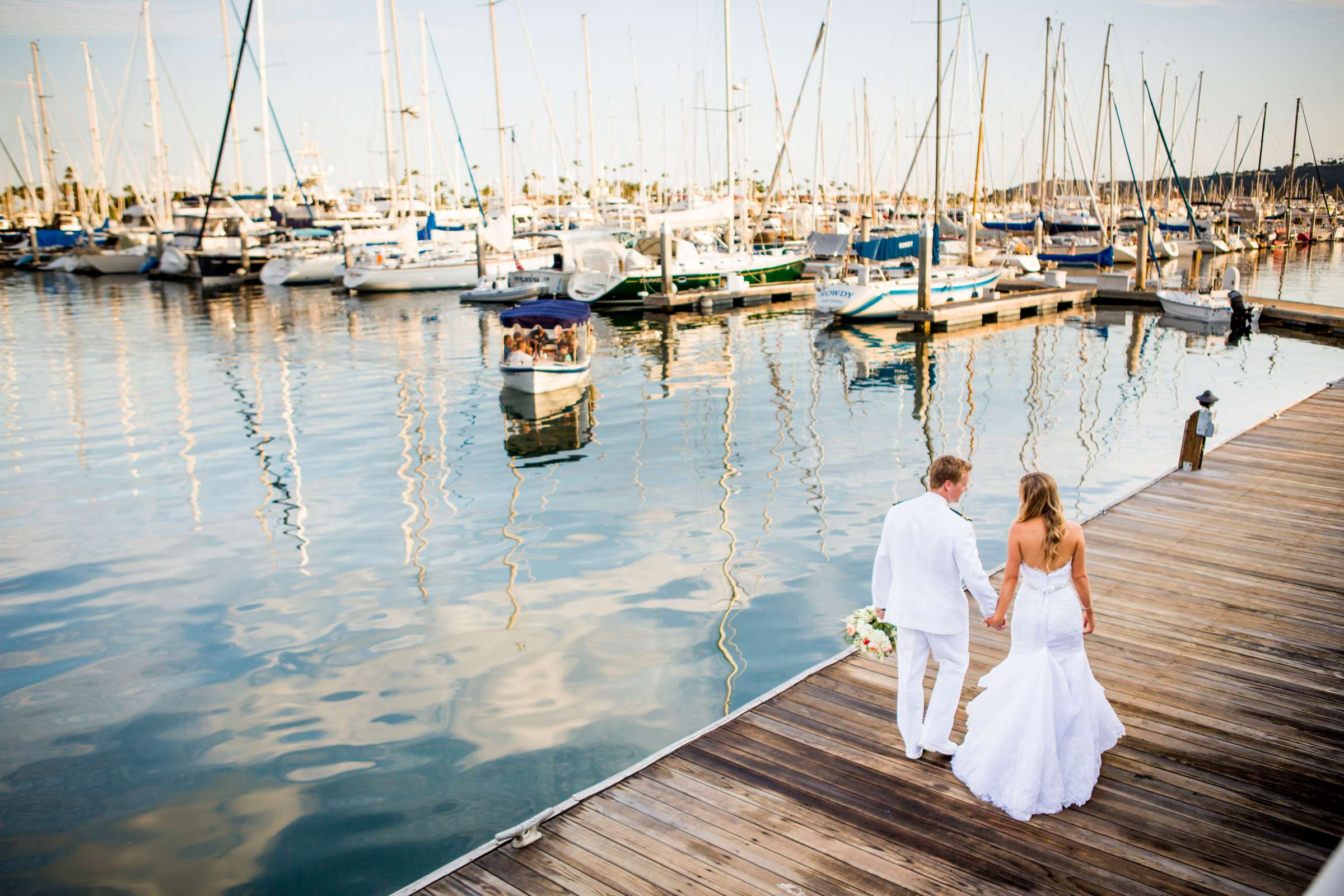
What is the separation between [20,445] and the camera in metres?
20.2

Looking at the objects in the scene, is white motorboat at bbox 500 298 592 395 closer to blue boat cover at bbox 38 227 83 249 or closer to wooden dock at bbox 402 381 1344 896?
wooden dock at bbox 402 381 1344 896

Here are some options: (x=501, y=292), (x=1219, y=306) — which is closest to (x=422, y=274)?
(x=501, y=292)

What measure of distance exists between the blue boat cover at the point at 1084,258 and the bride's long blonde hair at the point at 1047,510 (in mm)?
55250

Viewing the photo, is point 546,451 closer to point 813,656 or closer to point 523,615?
point 523,615

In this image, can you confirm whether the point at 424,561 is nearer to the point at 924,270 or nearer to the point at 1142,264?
the point at 924,270

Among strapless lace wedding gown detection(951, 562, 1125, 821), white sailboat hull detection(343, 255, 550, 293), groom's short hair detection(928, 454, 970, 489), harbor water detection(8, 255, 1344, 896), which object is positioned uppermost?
white sailboat hull detection(343, 255, 550, 293)

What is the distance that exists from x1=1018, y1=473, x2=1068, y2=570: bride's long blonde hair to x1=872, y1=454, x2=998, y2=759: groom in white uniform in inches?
13.3

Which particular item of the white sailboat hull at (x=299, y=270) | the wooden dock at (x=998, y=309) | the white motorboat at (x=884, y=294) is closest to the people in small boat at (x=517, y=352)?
the white motorboat at (x=884, y=294)

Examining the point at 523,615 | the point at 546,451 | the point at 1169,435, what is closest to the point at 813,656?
the point at 523,615

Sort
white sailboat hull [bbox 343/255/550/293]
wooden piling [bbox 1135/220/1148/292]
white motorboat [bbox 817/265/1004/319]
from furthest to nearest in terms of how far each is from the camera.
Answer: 1. white sailboat hull [bbox 343/255/550/293]
2. wooden piling [bbox 1135/220/1148/292]
3. white motorboat [bbox 817/265/1004/319]

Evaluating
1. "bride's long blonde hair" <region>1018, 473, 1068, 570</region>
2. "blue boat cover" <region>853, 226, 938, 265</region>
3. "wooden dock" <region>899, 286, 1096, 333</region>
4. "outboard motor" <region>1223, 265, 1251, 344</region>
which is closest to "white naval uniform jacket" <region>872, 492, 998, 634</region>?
"bride's long blonde hair" <region>1018, 473, 1068, 570</region>

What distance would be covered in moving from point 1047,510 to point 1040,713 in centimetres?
114

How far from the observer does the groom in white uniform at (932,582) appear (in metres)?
5.25

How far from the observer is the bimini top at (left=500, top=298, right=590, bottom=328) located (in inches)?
960
